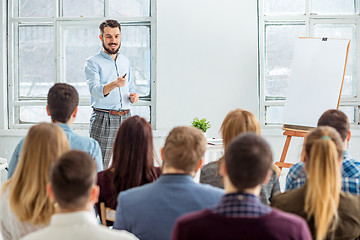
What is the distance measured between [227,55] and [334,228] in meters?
3.62

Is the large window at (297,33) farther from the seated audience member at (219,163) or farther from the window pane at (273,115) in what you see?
the seated audience member at (219,163)

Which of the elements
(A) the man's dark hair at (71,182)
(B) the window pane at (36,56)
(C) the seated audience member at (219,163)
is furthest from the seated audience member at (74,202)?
(B) the window pane at (36,56)

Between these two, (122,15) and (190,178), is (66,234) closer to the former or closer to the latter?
(190,178)

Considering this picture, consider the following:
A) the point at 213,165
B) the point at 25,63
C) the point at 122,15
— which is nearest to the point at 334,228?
the point at 213,165

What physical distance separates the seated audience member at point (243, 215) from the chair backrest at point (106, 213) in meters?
0.96

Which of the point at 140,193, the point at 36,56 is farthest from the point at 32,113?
the point at 140,193

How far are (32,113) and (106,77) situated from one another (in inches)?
60.8

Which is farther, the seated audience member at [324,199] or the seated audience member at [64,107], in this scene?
the seated audience member at [64,107]

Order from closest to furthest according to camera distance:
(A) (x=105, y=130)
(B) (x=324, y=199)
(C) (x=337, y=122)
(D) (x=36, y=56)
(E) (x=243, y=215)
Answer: (E) (x=243, y=215) → (B) (x=324, y=199) → (C) (x=337, y=122) → (A) (x=105, y=130) → (D) (x=36, y=56)

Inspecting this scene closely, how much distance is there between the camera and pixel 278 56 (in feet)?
18.1

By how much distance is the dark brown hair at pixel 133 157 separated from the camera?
2.28 m

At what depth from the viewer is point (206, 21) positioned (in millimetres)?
5273

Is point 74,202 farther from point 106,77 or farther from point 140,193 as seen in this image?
point 106,77

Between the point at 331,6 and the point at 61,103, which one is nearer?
the point at 61,103
